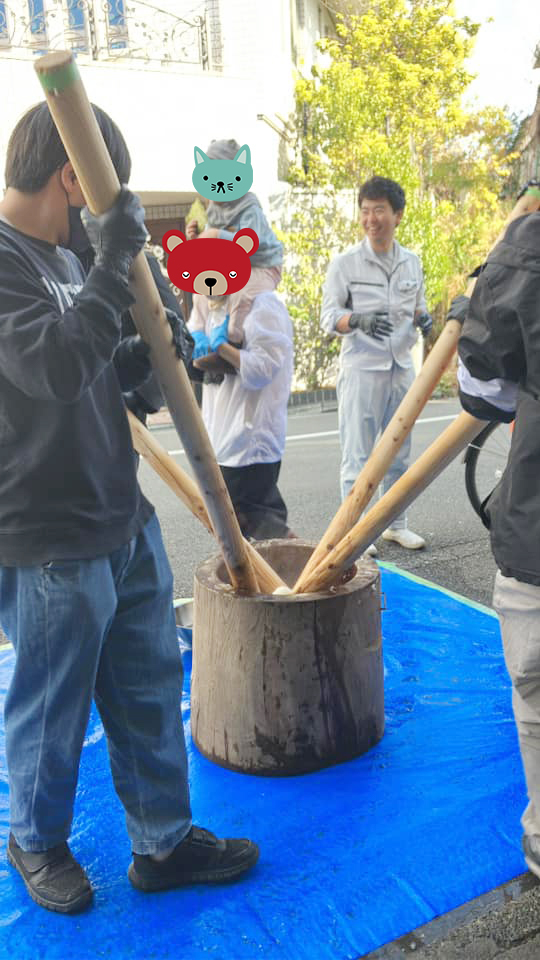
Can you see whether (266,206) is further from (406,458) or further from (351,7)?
(406,458)

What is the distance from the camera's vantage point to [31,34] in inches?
442

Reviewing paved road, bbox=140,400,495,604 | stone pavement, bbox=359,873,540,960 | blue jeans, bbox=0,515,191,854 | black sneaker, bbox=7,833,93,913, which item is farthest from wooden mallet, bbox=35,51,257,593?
paved road, bbox=140,400,495,604

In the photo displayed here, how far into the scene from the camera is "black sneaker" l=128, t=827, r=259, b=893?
201 centimetres

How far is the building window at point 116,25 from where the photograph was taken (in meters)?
11.5

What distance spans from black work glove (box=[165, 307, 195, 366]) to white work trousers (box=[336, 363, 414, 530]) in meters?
2.81

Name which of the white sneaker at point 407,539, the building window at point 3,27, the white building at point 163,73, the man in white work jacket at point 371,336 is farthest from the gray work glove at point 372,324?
the building window at point 3,27

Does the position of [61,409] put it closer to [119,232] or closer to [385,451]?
[119,232]

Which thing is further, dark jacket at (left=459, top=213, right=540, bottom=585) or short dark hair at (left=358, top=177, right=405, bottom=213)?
short dark hair at (left=358, top=177, right=405, bottom=213)

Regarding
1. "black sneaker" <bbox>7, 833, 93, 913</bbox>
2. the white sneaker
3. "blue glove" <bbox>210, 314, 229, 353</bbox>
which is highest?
"blue glove" <bbox>210, 314, 229, 353</bbox>

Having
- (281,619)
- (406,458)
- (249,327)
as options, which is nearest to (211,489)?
(281,619)

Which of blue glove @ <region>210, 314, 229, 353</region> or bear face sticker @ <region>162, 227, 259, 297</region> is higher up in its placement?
bear face sticker @ <region>162, 227, 259, 297</region>

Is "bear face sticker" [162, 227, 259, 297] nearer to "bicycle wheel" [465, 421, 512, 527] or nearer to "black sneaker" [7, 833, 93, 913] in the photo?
"black sneaker" [7, 833, 93, 913]

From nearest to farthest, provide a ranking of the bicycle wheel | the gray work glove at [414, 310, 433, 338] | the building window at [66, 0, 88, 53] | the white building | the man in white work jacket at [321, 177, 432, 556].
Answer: the man in white work jacket at [321, 177, 432, 556] → the gray work glove at [414, 310, 433, 338] → the bicycle wheel → the white building → the building window at [66, 0, 88, 53]

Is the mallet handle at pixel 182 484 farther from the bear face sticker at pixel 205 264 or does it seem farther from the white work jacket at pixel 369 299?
the white work jacket at pixel 369 299
